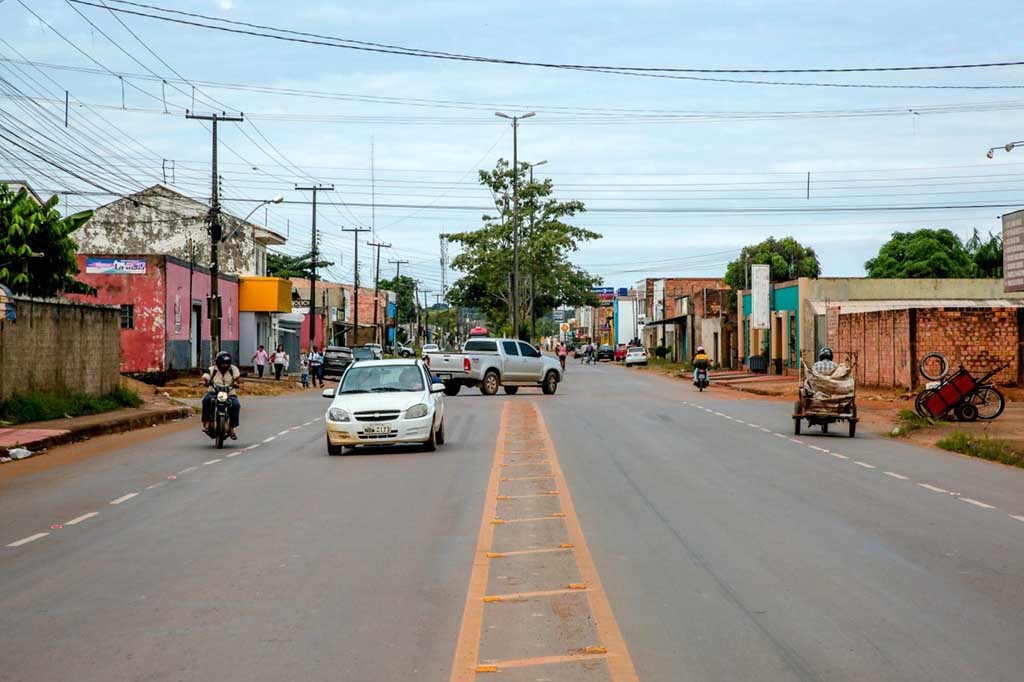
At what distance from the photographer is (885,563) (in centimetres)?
980

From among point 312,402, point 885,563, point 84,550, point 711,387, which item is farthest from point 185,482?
point 711,387

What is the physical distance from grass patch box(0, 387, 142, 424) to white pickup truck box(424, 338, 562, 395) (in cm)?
1251

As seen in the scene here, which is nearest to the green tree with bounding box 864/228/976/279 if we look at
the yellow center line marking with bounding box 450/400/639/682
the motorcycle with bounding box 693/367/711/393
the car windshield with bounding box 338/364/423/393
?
the motorcycle with bounding box 693/367/711/393

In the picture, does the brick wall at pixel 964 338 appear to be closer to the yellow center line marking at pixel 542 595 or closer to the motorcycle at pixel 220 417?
the motorcycle at pixel 220 417

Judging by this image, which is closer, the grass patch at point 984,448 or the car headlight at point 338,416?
the grass patch at point 984,448

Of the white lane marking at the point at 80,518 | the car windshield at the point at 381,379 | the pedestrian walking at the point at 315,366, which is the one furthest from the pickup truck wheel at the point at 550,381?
the white lane marking at the point at 80,518

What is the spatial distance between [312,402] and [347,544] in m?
30.4

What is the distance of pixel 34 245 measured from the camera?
37.8 metres

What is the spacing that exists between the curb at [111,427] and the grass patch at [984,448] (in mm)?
16370

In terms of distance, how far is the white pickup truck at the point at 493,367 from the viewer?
42969mm

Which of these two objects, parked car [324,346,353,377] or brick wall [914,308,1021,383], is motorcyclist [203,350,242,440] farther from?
parked car [324,346,353,377]

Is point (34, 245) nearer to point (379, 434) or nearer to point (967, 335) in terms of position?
point (379, 434)

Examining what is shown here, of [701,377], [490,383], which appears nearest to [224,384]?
[490,383]

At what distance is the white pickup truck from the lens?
42969mm
